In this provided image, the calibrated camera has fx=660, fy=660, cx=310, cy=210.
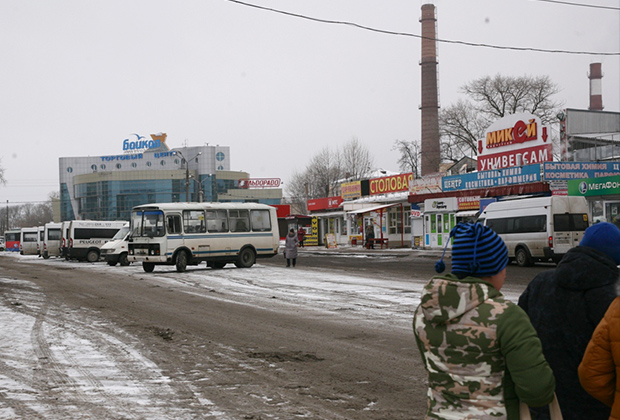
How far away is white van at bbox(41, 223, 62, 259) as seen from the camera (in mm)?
50812

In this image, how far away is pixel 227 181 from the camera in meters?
140

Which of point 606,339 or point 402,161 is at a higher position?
point 402,161

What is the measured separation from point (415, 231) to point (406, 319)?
35062 mm

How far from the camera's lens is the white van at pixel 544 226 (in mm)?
23906

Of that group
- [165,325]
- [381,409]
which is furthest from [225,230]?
[381,409]

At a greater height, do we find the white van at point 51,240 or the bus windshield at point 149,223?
the bus windshield at point 149,223

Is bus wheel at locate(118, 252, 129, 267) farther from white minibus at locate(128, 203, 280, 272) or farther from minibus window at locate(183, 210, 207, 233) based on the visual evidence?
minibus window at locate(183, 210, 207, 233)

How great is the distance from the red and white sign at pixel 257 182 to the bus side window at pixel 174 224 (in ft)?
369

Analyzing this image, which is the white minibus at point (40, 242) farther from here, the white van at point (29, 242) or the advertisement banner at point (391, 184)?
the advertisement banner at point (391, 184)

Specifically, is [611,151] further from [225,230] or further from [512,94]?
[225,230]

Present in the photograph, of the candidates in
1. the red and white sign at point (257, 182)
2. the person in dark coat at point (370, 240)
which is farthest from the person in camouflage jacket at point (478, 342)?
the red and white sign at point (257, 182)

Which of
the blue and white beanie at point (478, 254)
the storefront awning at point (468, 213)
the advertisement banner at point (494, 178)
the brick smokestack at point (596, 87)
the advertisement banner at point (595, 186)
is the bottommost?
the blue and white beanie at point (478, 254)

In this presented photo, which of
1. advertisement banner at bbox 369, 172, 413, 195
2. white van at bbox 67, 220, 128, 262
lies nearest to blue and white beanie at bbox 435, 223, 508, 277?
white van at bbox 67, 220, 128, 262

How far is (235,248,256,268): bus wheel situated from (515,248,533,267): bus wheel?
11.0m
